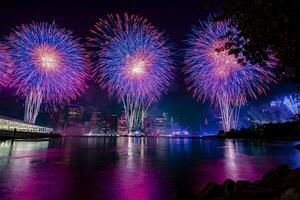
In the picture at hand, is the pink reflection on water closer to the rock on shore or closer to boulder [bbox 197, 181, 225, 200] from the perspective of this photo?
the rock on shore

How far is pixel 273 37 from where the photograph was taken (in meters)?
8.59

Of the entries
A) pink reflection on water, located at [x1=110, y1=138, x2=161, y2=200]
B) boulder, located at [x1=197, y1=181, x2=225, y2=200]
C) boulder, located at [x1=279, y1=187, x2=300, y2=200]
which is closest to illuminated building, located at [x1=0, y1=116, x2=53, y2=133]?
pink reflection on water, located at [x1=110, y1=138, x2=161, y2=200]

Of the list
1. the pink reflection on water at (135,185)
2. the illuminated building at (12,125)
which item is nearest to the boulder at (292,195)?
the pink reflection on water at (135,185)

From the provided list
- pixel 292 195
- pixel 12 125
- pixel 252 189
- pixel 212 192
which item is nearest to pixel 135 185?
pixel 212 192

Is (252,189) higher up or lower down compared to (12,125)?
lower down

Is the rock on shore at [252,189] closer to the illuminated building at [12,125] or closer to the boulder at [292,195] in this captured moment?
the boulder at [292,195]

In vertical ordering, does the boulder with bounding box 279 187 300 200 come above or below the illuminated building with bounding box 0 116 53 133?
below

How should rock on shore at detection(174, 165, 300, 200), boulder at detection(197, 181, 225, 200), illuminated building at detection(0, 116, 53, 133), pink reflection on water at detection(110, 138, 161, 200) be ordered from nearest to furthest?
rock on shore at detection(174, 165, 300, 200)
boulder at detection(197, 181, 225, 200)
pink reflection on water at detection(110, 138, 161, 200)
illuminated building at detection(0, 116, 53, 133)

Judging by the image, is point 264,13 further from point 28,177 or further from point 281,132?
point 281,132

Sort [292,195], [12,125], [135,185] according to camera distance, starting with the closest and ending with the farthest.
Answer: [292,195], [135,185], [12,125]

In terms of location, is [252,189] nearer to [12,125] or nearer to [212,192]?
[212,192]

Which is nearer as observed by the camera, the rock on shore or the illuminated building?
the rock on shore

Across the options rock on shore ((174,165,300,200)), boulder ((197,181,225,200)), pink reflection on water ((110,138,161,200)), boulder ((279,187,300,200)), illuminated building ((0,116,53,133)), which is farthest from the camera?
illuminated building ((0,116,53,133))

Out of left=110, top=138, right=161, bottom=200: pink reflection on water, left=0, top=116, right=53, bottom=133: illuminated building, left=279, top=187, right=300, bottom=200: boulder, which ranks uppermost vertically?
left=0, top=116, right=53, bottom=133: illuminated building
